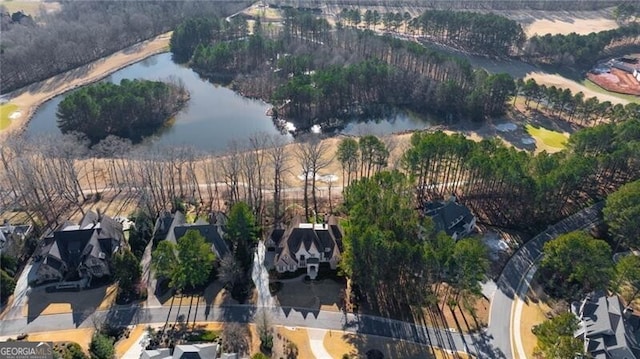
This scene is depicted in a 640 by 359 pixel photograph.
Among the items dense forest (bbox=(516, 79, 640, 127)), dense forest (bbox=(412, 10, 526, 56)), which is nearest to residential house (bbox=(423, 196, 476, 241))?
dense forest (bbox=(516, 79, 640, 127))

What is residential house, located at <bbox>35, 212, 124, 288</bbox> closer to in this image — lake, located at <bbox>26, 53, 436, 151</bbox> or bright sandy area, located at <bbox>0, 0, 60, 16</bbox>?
lake, located at <bbox>26, 53, 436, 151</bbox>

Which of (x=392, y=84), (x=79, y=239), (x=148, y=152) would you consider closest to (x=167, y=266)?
(x=79, y=239)

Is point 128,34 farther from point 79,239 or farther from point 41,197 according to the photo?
point 79,239

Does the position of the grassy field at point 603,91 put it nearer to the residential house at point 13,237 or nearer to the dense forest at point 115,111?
the dense forest at point 115,111

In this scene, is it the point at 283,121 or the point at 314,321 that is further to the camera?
the point at 283,121

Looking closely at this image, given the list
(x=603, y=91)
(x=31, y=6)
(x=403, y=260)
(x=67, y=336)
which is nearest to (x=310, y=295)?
(x=403, y=260)

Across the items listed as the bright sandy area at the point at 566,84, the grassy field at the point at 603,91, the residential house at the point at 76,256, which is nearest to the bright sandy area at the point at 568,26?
the bright sandy area at the point at 566,84
